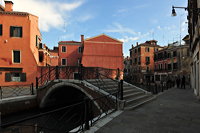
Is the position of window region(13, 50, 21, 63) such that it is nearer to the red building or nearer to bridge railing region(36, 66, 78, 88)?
bridge railing region(36, 66, 78, 88)

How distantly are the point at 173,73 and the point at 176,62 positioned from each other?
10.0 ft

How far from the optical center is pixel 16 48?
1967 cm

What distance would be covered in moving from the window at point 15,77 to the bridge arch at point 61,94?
8.37 meters

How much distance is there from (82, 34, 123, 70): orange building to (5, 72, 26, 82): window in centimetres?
1194

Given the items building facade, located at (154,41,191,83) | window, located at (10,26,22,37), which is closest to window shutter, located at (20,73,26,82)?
window, located at (10,26,22,37)

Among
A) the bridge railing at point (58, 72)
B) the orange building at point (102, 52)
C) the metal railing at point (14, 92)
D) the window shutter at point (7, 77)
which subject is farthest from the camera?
the orange building at point (102, 52)

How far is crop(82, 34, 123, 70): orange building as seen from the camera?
2817cm

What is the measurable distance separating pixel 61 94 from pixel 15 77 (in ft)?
31.0

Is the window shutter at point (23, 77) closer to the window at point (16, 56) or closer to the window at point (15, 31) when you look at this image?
the window at point (16, 56)

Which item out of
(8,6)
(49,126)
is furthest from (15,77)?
(49,126)

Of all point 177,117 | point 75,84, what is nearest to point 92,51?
point 75,84

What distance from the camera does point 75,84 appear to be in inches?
386

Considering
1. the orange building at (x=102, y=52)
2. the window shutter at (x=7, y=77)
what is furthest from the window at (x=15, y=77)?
the orange building at (x=102, y=52)

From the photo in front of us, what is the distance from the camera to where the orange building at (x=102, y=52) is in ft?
92.4
